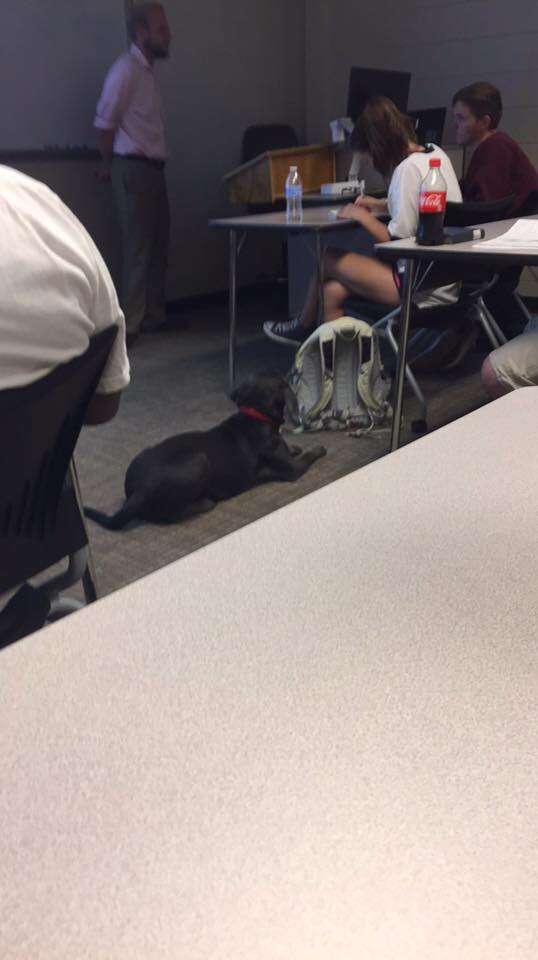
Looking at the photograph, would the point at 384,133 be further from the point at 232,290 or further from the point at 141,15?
the point at 141,15

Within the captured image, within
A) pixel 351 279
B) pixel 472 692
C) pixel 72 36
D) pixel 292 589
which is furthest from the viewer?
pixel 72 36

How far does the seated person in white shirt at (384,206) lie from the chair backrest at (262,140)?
235 centimetres

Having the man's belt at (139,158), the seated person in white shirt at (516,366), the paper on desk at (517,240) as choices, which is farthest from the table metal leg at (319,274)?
A: the man's belt at (139,158)

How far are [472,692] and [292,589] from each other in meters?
0.15

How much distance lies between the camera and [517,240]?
2.23 metres

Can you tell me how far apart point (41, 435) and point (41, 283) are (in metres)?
0.19

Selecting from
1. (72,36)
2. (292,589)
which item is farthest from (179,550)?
(72,36)

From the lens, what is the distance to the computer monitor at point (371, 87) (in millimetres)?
4281

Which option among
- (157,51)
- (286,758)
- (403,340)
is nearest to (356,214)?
(403,340)

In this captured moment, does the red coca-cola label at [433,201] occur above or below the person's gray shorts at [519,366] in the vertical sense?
above

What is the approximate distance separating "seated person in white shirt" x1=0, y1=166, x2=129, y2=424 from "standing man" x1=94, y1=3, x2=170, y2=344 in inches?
147

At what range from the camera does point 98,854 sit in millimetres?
334

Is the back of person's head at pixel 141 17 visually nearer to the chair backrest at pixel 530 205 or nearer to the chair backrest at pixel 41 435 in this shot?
the chair backrest at pixel 530 205

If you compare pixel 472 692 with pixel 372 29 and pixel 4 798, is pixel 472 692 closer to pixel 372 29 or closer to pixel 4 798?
pixel 4 798
